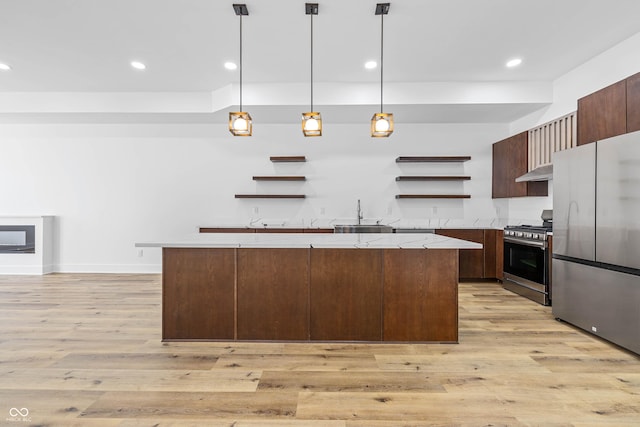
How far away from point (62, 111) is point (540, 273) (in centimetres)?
685

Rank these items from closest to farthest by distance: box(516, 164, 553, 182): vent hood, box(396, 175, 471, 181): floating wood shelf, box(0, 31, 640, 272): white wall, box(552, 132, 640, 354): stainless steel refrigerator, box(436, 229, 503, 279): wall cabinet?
1. box(552, 132, 640, 354): stainless steel refrigerator
2. box(516, 164, 553, 182): vent hood
3. box(436, 229, 503, 279): wall cabinet
4. box(396, 175, 471, 181): floating wood shelf
5. box(0, 31, 640, 272): white wall

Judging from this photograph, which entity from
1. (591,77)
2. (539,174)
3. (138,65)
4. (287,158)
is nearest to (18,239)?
(138,65)

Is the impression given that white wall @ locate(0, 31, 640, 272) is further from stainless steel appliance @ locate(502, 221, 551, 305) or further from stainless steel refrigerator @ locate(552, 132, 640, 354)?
stainless steel refrigerator @ locate(552, 132, 640, 354)

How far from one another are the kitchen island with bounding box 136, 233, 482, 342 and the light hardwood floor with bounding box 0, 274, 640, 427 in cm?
12

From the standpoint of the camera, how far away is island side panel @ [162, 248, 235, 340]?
2666 mm

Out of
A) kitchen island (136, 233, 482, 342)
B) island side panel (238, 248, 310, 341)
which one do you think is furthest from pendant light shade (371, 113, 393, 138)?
island side panel (238, 248, 310, 341)

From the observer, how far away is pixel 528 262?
4.10 metres

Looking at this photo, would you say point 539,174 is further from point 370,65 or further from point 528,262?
point 370,65

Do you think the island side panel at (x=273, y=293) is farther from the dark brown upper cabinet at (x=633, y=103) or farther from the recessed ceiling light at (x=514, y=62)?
the recessed ceiling light at (x=514, y=62)

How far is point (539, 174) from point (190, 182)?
522 centimetres

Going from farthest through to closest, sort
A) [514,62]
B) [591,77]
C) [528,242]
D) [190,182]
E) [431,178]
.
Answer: [190,182]
[431,178]
[528,242]
[514,62]
[591,77]

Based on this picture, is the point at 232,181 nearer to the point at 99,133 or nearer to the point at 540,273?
the point at 99,133

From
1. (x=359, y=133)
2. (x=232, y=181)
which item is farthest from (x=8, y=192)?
(x=359, y=133)

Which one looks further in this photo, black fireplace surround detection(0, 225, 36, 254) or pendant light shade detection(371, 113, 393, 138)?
black fireplace surround detection(0, 225, 36, 254)
